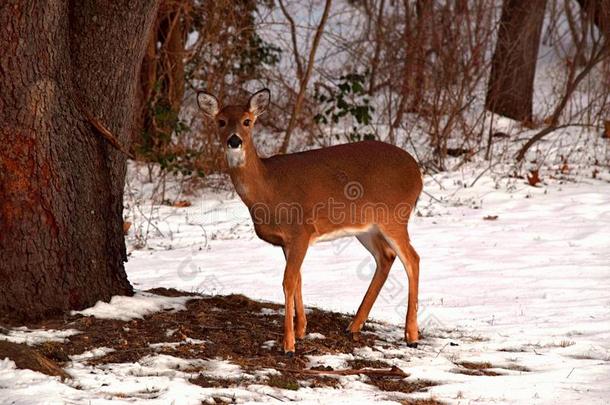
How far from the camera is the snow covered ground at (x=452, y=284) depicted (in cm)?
566

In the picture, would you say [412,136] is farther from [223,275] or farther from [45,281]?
[45,281]

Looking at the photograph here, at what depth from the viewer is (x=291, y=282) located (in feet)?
21.6

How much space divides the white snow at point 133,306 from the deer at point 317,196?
96 centimetres

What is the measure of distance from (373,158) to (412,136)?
8.79 metres

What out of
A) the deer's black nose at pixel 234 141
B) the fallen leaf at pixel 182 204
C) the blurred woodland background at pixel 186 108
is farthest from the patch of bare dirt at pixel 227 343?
the fallen leaf at pixel 182 204

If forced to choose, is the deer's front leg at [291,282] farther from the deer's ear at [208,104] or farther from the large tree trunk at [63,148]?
the large tree trunk at [63,148]

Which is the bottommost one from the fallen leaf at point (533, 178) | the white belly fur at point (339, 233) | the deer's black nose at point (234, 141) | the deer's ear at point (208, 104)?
the white belly fur at point (339, 233)

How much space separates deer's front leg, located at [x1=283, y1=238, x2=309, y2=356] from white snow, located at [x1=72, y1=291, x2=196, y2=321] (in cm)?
103

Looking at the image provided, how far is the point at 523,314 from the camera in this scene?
8.30 metres

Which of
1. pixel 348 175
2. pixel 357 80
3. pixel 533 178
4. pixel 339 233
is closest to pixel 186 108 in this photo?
pixel 357 80

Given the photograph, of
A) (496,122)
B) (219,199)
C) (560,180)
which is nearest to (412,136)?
(496,122)

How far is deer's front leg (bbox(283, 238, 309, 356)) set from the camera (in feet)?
21.0

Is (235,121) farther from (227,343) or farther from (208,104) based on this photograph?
(227,343)

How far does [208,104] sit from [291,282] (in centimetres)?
135
